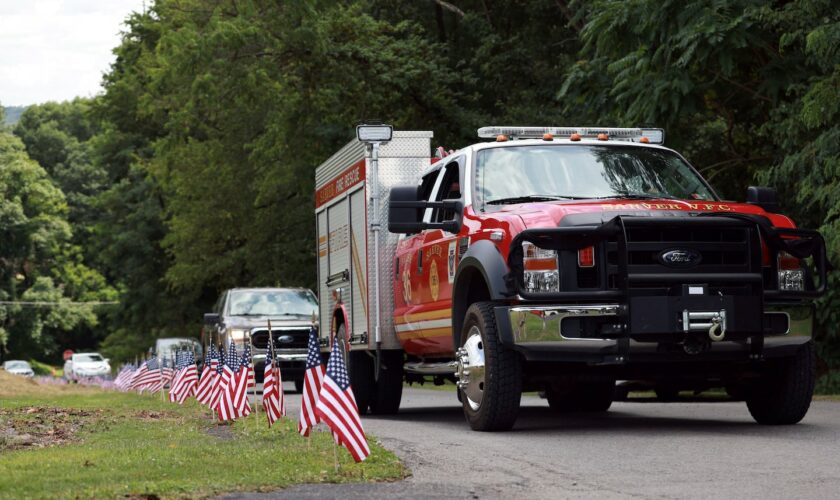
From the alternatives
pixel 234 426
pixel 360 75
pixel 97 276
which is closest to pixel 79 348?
pixel 97 276

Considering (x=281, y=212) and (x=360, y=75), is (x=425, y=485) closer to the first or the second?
(x=360, y=75)

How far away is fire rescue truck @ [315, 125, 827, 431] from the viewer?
37.6 ft

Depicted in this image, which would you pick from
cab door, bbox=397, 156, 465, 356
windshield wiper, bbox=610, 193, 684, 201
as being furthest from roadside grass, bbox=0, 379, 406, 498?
windshield wiper, bbox=610, 193, 684, 201

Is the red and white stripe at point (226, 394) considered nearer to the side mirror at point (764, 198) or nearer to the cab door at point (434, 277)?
the cab door at point (434, 277)

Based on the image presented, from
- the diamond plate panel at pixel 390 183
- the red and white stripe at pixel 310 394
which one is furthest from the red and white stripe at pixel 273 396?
the red and white stripe at pixel 310 394

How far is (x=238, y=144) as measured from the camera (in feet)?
132

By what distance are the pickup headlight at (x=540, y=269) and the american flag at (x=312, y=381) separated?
1.81 meters

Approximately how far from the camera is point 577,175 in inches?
A: 514

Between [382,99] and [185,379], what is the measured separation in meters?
13.4

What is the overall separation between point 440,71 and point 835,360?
1496 centimetres

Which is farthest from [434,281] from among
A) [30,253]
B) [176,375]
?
[30,253]

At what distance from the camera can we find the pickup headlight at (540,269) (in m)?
11.5

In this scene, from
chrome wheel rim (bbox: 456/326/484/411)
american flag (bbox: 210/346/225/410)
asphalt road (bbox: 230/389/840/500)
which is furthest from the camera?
american flag (bbox: 210/346/225/410)

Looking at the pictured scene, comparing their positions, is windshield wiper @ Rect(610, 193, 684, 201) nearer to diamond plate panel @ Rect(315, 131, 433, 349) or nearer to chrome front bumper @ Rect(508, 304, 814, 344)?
chrome front bumper @ Rect(508, 304, 814, 344)
